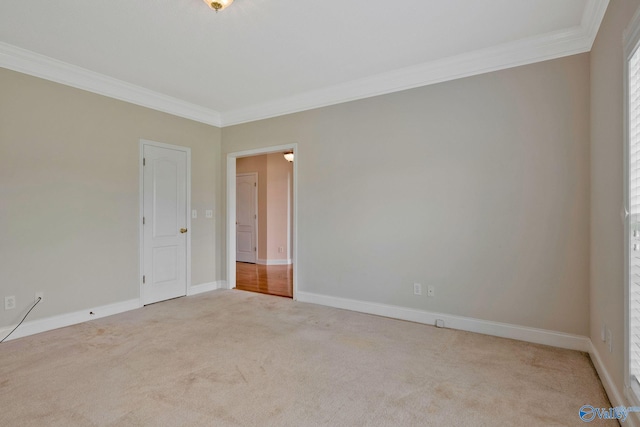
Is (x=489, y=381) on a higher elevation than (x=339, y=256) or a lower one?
lower

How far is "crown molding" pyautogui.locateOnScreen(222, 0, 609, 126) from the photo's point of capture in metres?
2.79

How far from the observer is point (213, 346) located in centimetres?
300

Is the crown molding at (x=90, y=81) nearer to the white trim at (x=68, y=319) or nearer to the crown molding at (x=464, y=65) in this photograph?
the crown molding at (x=464, y=65)

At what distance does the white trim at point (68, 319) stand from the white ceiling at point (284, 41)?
253 centimetres

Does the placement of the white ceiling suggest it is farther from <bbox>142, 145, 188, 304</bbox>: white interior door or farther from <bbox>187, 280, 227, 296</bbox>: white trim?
<bbox>187, 280, 227, 296</bbox>: white trim

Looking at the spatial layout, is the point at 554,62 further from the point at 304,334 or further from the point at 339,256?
the point at 304,334

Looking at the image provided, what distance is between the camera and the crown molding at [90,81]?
3.16 meters

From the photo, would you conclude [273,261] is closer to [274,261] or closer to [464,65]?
[274,261]

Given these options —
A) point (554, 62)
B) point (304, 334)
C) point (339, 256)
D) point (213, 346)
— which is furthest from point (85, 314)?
point (554, 62)

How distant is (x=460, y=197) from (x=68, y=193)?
422 cm

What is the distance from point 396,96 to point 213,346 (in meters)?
3.27

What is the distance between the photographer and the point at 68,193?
3582 mm

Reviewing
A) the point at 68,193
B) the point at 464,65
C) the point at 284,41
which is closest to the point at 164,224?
the point at 68,193

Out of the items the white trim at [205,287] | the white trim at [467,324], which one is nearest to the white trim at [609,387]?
the white trim at [467,324]
